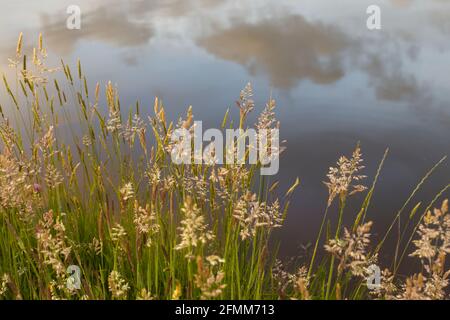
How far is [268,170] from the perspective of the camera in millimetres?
3406

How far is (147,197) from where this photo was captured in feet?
13.4

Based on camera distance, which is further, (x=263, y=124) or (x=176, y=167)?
(x=176, y=167)

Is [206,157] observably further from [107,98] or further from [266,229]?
[107,98]

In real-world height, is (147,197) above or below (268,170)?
below

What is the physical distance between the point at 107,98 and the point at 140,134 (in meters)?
0.37

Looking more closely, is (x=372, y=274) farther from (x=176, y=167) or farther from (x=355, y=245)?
(x=176, y=167)
